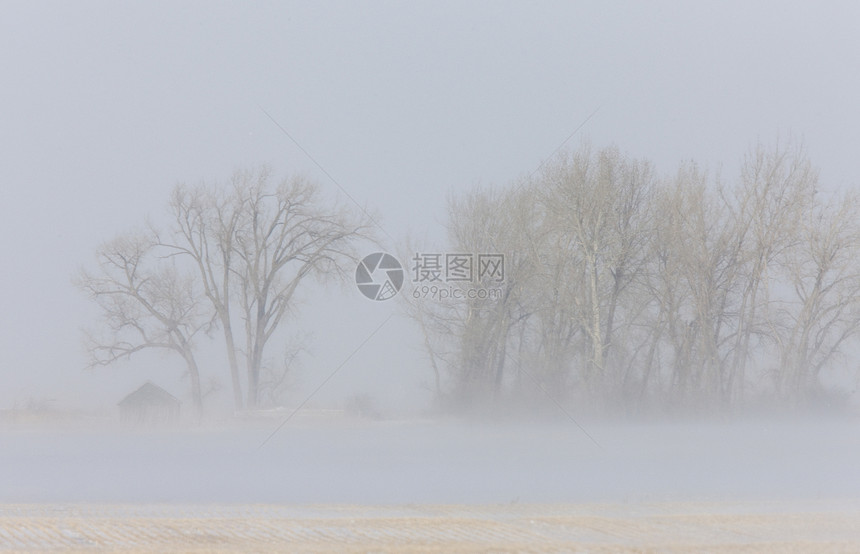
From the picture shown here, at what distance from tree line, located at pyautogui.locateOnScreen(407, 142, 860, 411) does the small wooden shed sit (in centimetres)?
351

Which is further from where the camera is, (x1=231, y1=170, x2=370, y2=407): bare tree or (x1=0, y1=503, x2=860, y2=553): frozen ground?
(x1=231, y1=170, x2=370, y2=407): bare tree

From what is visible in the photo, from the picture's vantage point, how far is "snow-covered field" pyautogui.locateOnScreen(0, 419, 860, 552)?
24.1 ft

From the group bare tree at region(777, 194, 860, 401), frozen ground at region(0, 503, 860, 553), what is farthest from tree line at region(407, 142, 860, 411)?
frozen ground at region(0, 503, 860, 553)

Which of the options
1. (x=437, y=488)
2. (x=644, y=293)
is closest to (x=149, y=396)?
(x=437, y=488)

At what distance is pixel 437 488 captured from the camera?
10.0 meters

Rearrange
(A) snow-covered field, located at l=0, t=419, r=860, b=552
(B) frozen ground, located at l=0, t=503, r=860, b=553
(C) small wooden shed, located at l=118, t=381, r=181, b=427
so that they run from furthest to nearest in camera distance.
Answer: (C) small wooden shed, located at l=118, t=381, r=181, b=427 → (A) snow-covered field, located at l=0, t=419, r=860, b=552 → (B) frozen ground, located at l=0, t=503, r=860, b=553

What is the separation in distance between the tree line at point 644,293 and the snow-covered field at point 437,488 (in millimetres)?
702

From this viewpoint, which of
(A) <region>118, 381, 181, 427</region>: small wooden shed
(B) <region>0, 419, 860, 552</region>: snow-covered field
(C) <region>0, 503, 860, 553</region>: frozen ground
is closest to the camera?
(C) <region>0, 503, 860, 553</region>: frozen ground

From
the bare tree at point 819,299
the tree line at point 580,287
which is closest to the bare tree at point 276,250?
the tree line at point 580,287

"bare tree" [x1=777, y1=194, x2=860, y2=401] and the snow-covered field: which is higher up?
"bare tree" [x1=777, y1=194, x2=860, y2=401]

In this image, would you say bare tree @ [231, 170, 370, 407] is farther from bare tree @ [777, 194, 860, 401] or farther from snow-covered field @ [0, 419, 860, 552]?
bare tree @ [777, 194, 860, 401]

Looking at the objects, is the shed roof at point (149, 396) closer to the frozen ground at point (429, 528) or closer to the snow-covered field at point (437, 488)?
the snow-covered field at point (437, 488)

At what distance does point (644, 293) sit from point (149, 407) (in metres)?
7.34

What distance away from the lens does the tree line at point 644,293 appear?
11141 mm
